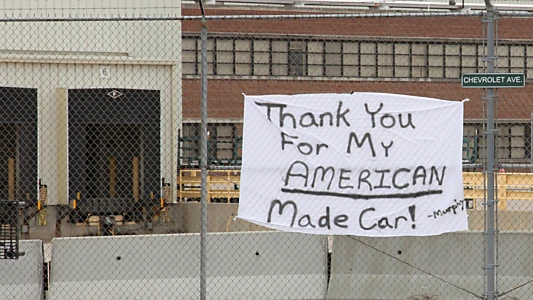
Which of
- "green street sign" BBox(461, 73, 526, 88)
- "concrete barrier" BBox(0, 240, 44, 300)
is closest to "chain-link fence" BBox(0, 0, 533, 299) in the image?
"concrete barrier" BBox(0, 240, 44, 300)

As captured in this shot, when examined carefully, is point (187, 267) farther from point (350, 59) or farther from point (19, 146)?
point (350, 59)

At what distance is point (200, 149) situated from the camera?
13.2 m

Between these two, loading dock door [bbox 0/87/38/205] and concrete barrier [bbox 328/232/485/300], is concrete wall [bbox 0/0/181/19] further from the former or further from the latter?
concrete barrier [bbox 328/232/485/300]

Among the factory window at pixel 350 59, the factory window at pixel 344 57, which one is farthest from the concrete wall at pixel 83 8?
the factory window at pixel 350 59

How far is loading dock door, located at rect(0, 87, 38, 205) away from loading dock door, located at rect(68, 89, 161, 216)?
873mm

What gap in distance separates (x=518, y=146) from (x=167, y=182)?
90.2ft

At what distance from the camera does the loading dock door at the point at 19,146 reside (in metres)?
19.0

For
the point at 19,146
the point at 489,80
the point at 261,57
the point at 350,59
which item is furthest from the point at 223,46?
the point at 489,80

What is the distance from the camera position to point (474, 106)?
42.9 m

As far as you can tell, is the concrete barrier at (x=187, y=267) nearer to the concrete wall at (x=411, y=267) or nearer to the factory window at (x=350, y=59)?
the concrete wall at (x=411, y=267)

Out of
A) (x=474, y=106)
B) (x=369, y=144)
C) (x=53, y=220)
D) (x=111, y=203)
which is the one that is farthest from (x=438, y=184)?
(x=474, y=106)

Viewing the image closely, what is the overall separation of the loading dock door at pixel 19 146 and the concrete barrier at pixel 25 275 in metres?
9.73

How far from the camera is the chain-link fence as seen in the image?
9.56 meters

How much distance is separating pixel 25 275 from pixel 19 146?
10.2 metres
